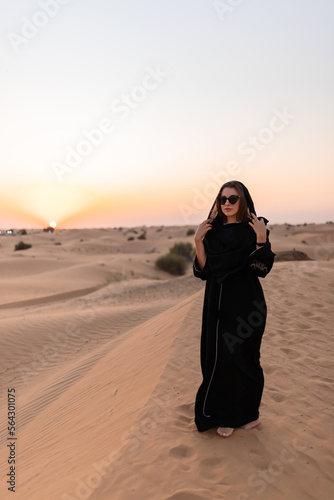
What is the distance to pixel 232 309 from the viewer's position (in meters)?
3.42

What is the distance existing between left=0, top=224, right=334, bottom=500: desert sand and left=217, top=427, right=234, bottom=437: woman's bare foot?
0.15 ft

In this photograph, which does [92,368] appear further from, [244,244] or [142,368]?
[244,244]

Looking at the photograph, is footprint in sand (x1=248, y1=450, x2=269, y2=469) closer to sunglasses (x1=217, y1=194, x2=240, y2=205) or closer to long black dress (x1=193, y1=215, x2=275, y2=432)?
long black dress (x1=193, y1=215, x2=275, y2=432)

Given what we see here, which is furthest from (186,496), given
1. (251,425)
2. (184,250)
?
(184,250)

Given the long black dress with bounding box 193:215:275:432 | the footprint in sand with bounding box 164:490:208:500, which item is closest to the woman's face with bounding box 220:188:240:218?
the long black dress with bounding box 193:215:275:432

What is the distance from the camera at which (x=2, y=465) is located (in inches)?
182

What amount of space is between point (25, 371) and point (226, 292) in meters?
6.76

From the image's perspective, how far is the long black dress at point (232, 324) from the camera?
339cm

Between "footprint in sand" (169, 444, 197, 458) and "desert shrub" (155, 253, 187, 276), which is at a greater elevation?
"footprint in sand" (169, 444, 197, 458)

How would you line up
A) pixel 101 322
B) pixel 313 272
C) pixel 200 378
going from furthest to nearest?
1. pixel 101 322
2. pixel 313 272
3. pixel 200 378

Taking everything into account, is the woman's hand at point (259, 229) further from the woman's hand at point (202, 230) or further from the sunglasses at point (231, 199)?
the woman's hand at point (202, 230)

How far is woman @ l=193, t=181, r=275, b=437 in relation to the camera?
11.1 feet

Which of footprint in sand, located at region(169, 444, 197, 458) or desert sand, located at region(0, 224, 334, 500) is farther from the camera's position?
footprint in sand, located at region(169, 444, 197, 458)

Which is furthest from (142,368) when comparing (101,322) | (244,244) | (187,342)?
(101,322)
